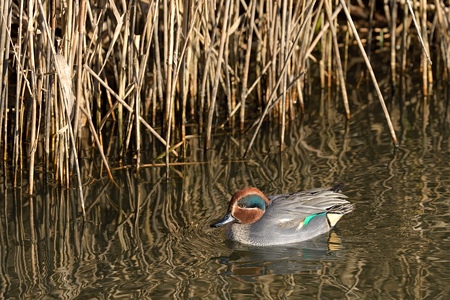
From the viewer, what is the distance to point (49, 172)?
653 centimetres

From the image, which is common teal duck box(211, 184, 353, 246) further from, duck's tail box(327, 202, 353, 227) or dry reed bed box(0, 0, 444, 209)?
dry reed bed box(0, 0, 444, 209)

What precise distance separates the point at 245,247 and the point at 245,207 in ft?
0.78

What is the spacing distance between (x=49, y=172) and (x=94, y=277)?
180 centimetres

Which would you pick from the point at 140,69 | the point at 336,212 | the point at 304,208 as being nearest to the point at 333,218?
the point at 336,212

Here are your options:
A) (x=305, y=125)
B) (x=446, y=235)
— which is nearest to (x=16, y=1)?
(x=305, y=125)

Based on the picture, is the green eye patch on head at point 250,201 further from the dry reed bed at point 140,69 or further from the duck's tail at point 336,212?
the dry reed bed at point 140,69

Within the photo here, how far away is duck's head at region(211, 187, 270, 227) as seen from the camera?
5.49 m

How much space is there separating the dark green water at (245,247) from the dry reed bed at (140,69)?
0.86 ft

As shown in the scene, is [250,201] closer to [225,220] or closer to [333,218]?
[225,220]

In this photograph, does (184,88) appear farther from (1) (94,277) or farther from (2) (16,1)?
(1) (94,277)

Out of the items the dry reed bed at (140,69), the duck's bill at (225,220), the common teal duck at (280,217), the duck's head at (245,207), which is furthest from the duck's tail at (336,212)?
the dry reed bed at (140,69)

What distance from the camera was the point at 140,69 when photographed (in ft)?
20.6

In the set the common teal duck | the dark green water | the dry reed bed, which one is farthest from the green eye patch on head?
the dry reed bed

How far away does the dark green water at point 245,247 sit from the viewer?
473 cm
